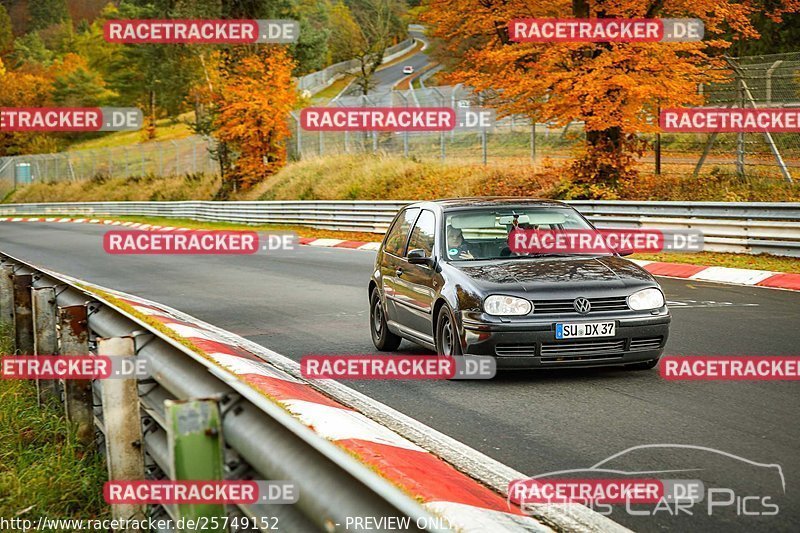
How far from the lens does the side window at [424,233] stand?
9.89 metres

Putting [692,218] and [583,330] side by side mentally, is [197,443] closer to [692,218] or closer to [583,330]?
[583,330]

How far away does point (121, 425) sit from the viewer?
491 cm

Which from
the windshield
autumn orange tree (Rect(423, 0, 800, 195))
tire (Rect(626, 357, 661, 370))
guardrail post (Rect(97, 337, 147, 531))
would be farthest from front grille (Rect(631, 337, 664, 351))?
autumn orange tree (Rect(423, 0, 800, 195))

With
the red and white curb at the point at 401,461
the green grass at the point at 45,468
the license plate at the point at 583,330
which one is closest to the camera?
the red and white curb at the point at 401,461

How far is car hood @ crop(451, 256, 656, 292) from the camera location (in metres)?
8.52

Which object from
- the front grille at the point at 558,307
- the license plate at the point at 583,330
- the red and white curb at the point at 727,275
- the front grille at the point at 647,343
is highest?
the front grille at the point at 558,307

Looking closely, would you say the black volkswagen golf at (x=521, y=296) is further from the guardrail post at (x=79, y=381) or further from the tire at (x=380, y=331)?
the guardrail post at (x=79, y=381)

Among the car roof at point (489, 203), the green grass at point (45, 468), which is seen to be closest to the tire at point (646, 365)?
the car roof at point (489, 203)

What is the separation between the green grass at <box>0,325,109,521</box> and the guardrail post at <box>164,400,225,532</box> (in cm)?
209

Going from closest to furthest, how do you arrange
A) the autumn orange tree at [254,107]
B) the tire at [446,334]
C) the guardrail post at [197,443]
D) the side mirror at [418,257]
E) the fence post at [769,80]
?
the guardrail post at [197,443] → the tire at [446,334] → the side mirror at [418,257] → the fence post at [769,80] → the autumn orange tree at [254,107]

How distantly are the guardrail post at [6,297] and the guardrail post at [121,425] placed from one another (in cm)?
619

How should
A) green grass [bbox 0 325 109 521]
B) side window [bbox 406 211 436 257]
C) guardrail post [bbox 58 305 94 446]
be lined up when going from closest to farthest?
1. green grass [bbox 0 325 109 521]
2. guardrail post [bbox 58 305 94 446]
3. side window [bbox 406 211 436 257]

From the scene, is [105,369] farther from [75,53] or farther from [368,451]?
[75,53]

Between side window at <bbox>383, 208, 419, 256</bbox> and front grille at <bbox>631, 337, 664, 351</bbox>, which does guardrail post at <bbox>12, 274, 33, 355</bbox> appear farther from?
front grille at <bbox>631, 337, 664, 351</bbox>
